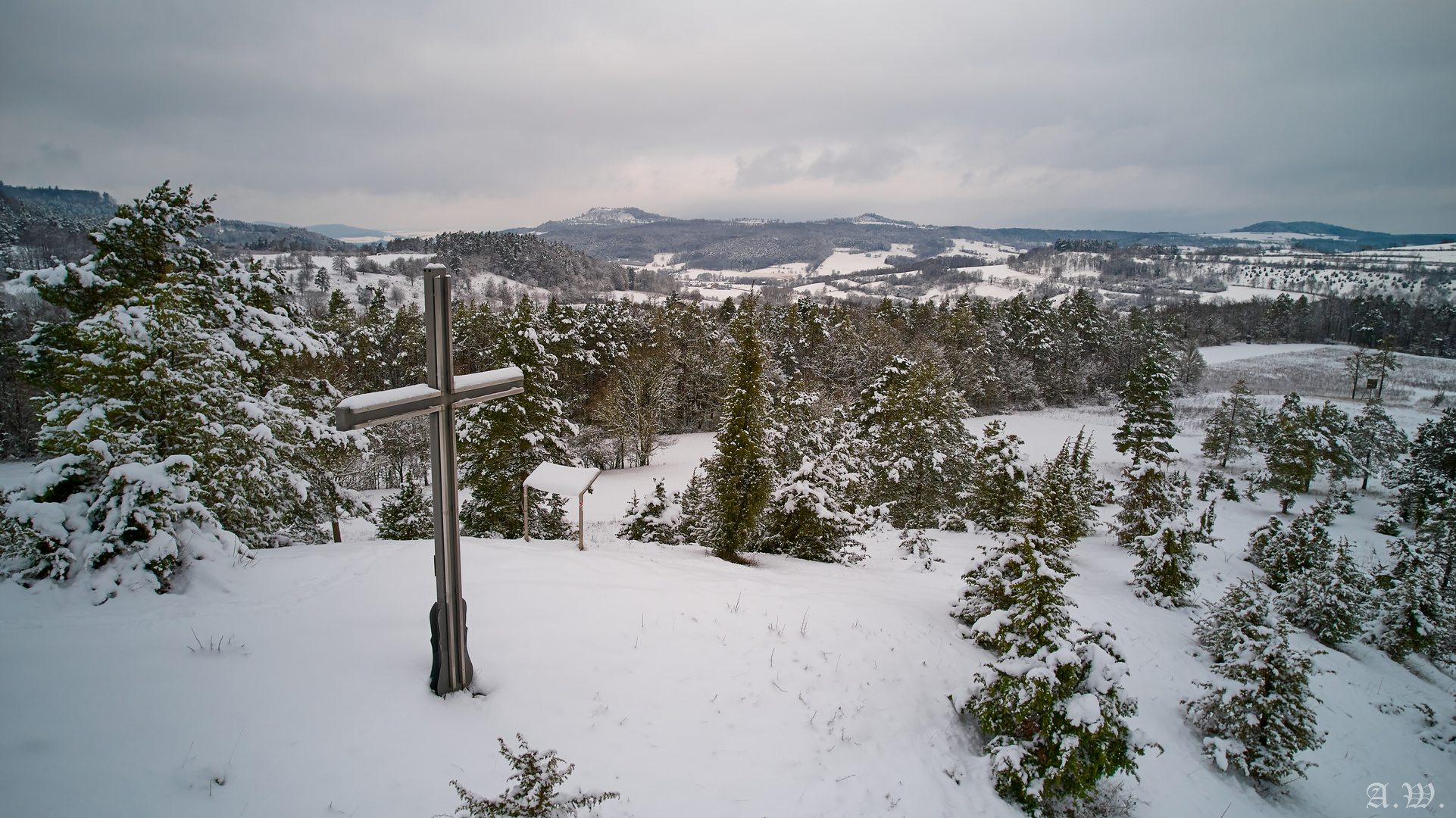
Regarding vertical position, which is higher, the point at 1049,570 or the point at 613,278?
the point at 613,278

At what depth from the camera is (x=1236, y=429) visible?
3450cm

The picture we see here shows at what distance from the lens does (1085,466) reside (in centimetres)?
2175

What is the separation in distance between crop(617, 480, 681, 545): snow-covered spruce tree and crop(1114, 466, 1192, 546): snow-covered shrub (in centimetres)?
1312

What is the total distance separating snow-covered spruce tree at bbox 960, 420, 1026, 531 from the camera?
18078mm

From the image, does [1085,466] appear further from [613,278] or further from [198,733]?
[613,278]

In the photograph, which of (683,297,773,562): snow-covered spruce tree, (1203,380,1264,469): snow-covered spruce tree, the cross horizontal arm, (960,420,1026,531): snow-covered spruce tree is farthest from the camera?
(1203,380,1264,469): snow-covered spruce tree

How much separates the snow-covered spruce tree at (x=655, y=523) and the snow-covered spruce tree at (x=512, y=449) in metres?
3.38

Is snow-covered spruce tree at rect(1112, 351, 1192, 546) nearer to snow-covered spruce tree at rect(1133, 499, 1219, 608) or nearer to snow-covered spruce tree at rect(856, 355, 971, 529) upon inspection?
snow-covered spruce tree at rect(1133, 499, 1219, 608)

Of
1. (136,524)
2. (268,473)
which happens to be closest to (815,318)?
(268,473)

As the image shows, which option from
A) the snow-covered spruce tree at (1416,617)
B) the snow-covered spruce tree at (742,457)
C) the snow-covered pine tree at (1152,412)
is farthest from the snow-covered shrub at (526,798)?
the snow-covered pine tree at (1152,412)

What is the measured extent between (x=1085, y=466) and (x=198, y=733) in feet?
82.8

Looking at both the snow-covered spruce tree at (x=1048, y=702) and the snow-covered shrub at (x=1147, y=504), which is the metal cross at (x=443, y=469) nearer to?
the snow-covered spruce tree at (x=1048, y=702)

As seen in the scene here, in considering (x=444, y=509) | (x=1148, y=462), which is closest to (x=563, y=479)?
(x=444, y=509)

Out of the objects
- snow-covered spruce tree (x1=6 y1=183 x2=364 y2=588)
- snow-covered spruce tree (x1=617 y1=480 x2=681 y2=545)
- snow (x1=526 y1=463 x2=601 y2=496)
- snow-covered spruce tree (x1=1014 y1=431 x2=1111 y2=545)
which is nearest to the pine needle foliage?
snow-covered spruce tree (x1=1014 y1=431 x2=1111 y2=545)
